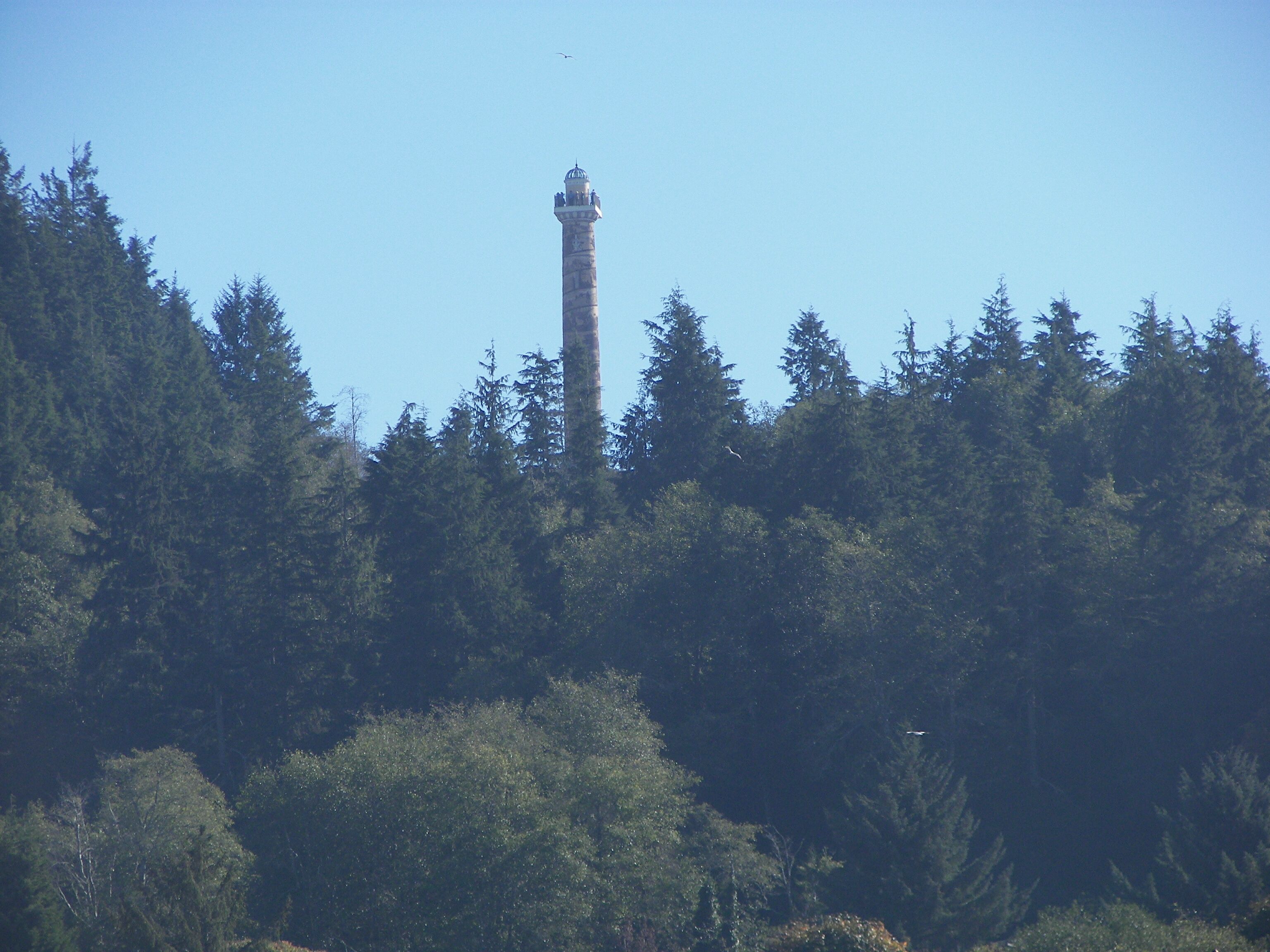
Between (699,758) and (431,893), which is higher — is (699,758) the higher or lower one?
the higher one

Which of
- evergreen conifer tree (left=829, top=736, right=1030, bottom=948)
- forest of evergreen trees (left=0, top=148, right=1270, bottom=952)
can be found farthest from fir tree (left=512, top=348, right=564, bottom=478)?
evergreen conifer tree (left=829, top=736, right=1030, bottom=948)

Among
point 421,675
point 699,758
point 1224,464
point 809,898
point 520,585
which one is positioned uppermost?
point 1224,464

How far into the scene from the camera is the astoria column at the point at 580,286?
164ft

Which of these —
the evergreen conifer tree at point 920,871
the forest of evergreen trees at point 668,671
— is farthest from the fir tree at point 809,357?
the evergreen conifer tree at point 920,871

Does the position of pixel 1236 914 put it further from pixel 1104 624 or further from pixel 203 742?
pixel 203 742

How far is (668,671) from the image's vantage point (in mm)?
34906

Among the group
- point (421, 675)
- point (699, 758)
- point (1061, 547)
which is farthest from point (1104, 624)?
point (421, 675)

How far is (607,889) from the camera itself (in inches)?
969

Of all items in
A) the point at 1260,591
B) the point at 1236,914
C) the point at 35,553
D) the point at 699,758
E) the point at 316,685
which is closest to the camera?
the point at 1236,914

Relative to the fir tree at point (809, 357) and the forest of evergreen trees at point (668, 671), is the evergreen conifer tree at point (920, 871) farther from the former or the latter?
the fir tree at point (809, 357)

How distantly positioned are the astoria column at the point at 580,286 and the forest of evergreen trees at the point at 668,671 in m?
2.16

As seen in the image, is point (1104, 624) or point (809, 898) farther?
point (1104, 624)

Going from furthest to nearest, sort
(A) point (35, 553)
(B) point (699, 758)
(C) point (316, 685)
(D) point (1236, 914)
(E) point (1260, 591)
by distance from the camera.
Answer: (A) point (35, 553)
(C) point (316, 685)
(B) point (699, 758)
(E) point (1260, 591)
(D) point (1236, 914)

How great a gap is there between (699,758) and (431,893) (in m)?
10.3
